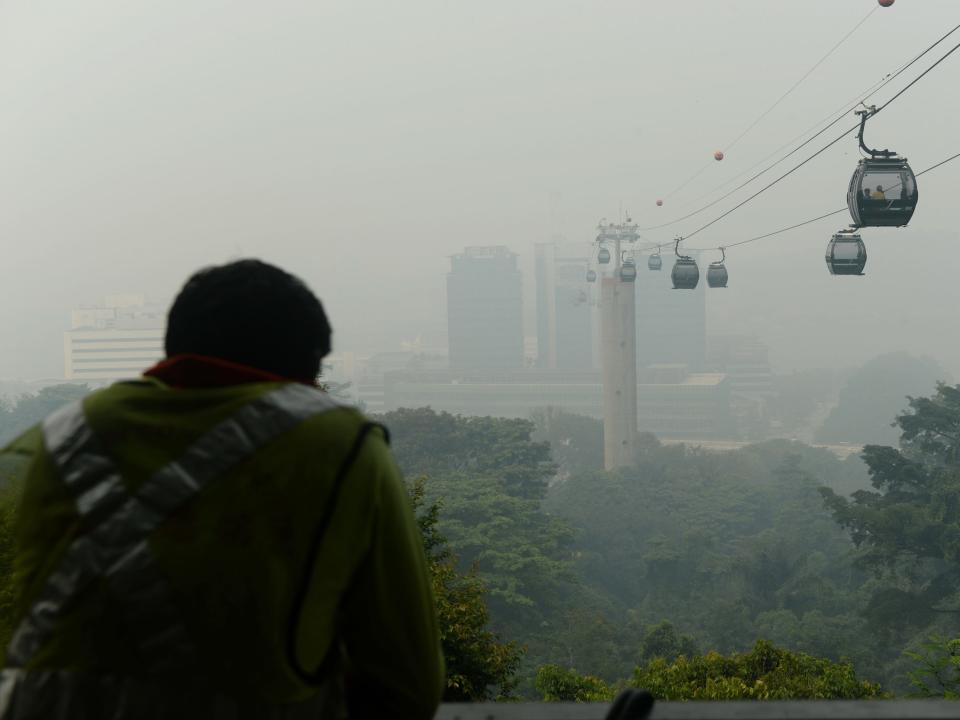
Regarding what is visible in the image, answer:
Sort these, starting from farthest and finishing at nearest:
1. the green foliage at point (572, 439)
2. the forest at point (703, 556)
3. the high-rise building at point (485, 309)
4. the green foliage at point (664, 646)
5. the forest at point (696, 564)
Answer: the high-rise building at point (485, 309) < the green foliage at point (572, 439) < the forest at point (703, 556) < the green foliage at point (664, 646) < the forest at point (696, 564)

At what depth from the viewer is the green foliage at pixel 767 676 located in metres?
6.49

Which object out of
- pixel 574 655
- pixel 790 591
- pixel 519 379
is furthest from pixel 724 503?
pixel 519 379

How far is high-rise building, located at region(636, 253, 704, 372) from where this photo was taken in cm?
5466

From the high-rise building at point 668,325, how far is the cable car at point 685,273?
4247 cm

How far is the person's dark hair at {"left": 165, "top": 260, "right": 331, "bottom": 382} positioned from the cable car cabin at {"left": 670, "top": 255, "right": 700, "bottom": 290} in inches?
435

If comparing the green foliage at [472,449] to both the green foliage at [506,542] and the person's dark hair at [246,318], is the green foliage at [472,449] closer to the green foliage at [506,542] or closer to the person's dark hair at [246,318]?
the green foliage at [506,542]

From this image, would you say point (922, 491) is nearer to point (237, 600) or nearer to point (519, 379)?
point (237, 600)

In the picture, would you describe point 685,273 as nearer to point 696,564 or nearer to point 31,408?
point 696,564

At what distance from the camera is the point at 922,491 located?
17.5 metres

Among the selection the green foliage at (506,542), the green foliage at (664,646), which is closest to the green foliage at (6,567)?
the green foliage at (664,646)

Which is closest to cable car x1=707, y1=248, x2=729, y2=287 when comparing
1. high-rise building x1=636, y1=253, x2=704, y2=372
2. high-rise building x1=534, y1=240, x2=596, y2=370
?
high-rise building x1=636, y1=253, x2=704, y2=372

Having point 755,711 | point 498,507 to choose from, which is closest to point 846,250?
point 755,711

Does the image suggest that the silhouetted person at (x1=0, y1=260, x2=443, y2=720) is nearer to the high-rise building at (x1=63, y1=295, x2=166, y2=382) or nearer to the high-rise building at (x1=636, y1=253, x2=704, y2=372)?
the high-rise building at (x1=63, y1=295, x2=166, y2=382)

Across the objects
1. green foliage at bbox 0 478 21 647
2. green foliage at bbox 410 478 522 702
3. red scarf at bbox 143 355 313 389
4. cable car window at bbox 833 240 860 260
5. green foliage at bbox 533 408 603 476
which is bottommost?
green foliage at bbox 533 408 603 476
